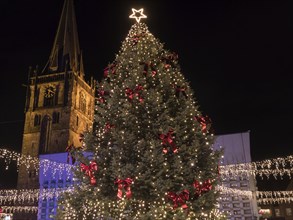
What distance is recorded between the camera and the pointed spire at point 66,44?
161ft

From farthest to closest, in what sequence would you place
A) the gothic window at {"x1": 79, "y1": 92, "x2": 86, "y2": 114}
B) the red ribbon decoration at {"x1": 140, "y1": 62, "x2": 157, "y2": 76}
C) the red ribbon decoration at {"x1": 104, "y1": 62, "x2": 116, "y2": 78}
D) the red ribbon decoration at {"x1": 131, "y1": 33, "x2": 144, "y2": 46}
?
the gothic window at {"x1": 79, "y1": 92, "x2": 86, "y2": 114}
the red ribbon decoration at {"x1": 131, "y1": 33, "x2": 144, "y2": 46}
the red ribbon decoration at {"x1": 104, "y1": 62, "x2": 116, "y2": 78}
the red ribbon decoration at {"x1": 140, "y1": 62, "x2": 157, "y2": 76}

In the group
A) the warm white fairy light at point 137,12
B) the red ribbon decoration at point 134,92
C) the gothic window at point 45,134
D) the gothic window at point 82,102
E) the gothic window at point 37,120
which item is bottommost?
the red ribbon decoration at point 134,92

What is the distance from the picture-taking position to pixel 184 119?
9.53 m

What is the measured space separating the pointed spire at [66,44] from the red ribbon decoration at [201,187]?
41.2m

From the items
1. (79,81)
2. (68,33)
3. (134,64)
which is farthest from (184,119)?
(68,33)

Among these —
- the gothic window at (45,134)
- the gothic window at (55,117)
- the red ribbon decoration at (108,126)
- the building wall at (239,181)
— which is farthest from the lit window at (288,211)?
the red ribbon decoration at (108,126)

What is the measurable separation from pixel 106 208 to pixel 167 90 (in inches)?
138

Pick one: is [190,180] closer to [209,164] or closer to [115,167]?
[209,164]

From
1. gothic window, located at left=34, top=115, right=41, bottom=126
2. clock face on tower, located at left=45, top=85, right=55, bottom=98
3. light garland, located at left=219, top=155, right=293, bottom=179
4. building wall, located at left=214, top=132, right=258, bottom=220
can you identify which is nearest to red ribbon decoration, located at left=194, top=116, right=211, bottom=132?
light garland, located at left=219, top=155, right=293, bottom=179

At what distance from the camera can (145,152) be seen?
8875 millimetres

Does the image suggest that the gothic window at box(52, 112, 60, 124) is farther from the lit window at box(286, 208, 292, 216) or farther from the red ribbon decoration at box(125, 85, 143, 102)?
the red ribbon decoration at box(125, 85, 143, 102)

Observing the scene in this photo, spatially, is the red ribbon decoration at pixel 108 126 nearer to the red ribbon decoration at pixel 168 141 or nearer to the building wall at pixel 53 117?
the red ribbon decoration at pixel 168 141

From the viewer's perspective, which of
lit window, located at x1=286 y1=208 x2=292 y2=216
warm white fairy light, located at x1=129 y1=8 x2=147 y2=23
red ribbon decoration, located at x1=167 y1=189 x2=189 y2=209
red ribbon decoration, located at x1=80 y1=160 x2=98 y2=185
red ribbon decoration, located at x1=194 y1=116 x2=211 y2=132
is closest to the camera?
red ribbon decoration, located at x1=167 y1=189 x2=189 y2=209

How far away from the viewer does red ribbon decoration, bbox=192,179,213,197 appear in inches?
351
